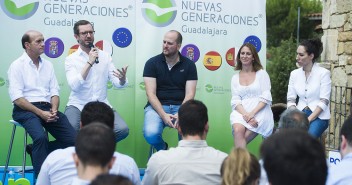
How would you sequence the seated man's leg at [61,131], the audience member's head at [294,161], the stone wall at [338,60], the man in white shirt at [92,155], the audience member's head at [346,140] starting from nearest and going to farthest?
the audience member's head at [294,161], the man in white shirt at [92,155], the audience member's head at [346,140], the seated man's leg at [61,131], the stone wall at [338,60]

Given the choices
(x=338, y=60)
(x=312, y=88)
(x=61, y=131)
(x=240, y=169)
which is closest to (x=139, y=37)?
(x=61, y=131)

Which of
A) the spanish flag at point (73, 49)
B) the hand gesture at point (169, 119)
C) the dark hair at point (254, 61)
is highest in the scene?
the spanish flag at point (73, 49)

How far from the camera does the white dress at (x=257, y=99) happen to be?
660 cm

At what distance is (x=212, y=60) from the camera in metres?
7.21

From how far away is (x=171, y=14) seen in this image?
7078 millimetres

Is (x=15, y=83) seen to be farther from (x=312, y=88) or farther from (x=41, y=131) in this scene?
(x=312, y=88)

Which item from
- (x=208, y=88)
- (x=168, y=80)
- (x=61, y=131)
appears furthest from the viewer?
(x=208, y=88)

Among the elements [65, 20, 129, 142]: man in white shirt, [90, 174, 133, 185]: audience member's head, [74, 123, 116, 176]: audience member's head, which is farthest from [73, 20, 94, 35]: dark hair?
[90, 174, 133, 185]: audience member's head

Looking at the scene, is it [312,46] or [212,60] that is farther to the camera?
[212,60]

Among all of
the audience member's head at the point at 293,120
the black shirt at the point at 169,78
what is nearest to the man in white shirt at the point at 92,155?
the audience member's head at the point at 293,120

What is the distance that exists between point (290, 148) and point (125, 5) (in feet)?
16.6

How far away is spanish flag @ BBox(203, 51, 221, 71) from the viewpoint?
719 cm

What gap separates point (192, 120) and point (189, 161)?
0.37 meters

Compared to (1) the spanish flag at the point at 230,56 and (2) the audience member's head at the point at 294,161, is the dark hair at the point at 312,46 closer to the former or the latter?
(1) the spanish flag at the point at 230,56
